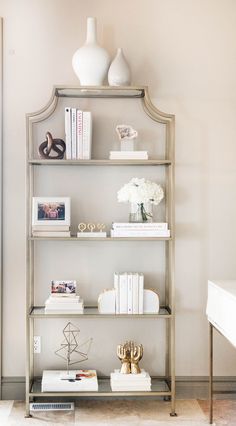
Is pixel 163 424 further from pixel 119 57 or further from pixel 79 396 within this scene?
pixel 119 57

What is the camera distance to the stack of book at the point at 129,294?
3.49m

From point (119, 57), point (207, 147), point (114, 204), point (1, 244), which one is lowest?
point (1, 244)

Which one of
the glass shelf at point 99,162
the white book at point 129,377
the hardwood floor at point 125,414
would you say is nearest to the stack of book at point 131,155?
the glass shelf at point 99,162

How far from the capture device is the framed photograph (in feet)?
11.4

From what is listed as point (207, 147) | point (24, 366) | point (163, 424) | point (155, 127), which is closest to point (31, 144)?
point (155, 127)

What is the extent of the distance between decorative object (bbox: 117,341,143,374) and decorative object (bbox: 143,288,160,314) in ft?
0.81

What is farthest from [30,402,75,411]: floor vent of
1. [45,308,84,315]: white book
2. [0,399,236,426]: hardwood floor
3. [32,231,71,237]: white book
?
[32,231,71,237]: white book

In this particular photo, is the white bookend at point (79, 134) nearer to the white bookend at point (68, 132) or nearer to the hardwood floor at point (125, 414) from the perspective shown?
the white bookend at point (68, 132)

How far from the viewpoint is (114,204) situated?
3.74 metres

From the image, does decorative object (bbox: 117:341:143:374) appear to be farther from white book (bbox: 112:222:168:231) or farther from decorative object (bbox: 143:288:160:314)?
white book (bbox: 112:222:168:231)

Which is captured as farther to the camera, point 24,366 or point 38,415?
point 24,366

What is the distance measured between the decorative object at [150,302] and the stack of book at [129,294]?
43 millimetres

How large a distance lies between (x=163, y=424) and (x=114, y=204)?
1.31 m

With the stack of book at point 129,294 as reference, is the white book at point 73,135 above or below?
above
